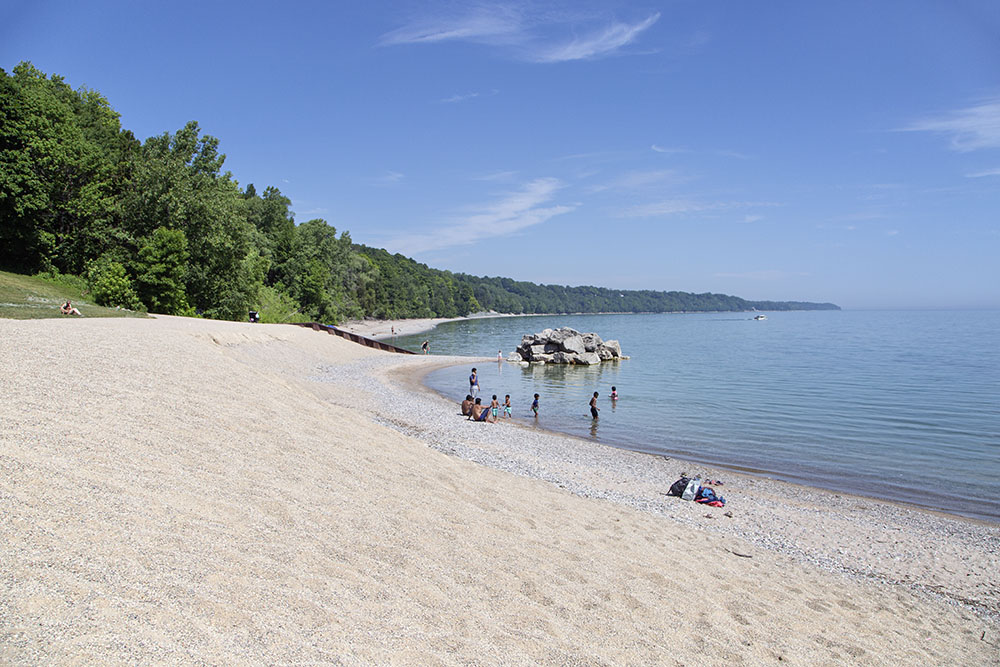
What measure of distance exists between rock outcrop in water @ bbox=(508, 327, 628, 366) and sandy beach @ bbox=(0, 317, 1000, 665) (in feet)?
136

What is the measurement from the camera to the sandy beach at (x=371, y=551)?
560 cm

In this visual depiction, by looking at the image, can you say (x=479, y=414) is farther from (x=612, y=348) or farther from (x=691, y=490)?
(x=612, y=348)

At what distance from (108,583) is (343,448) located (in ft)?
22.8

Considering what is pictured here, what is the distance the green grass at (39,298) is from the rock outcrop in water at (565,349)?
3579cm

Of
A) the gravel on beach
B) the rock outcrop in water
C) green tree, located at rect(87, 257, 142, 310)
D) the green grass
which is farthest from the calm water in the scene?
green tree, located at rect(87, 257, 142, 310)

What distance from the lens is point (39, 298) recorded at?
32.1 metres

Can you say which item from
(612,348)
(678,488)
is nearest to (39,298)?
(678,488)

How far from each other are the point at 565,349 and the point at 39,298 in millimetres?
41551

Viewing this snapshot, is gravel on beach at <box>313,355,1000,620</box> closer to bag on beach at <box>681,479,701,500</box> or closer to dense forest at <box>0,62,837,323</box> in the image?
bag on beach at <box>681,479,701,500</box>

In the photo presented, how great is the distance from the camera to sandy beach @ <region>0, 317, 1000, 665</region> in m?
5.60

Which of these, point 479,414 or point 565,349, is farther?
point 565,349

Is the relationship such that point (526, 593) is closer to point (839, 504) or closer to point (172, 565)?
point (172, 565)

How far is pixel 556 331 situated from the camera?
60.8 metres

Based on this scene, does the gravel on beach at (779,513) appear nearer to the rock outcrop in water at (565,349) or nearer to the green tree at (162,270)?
the green tree at (162,270)
